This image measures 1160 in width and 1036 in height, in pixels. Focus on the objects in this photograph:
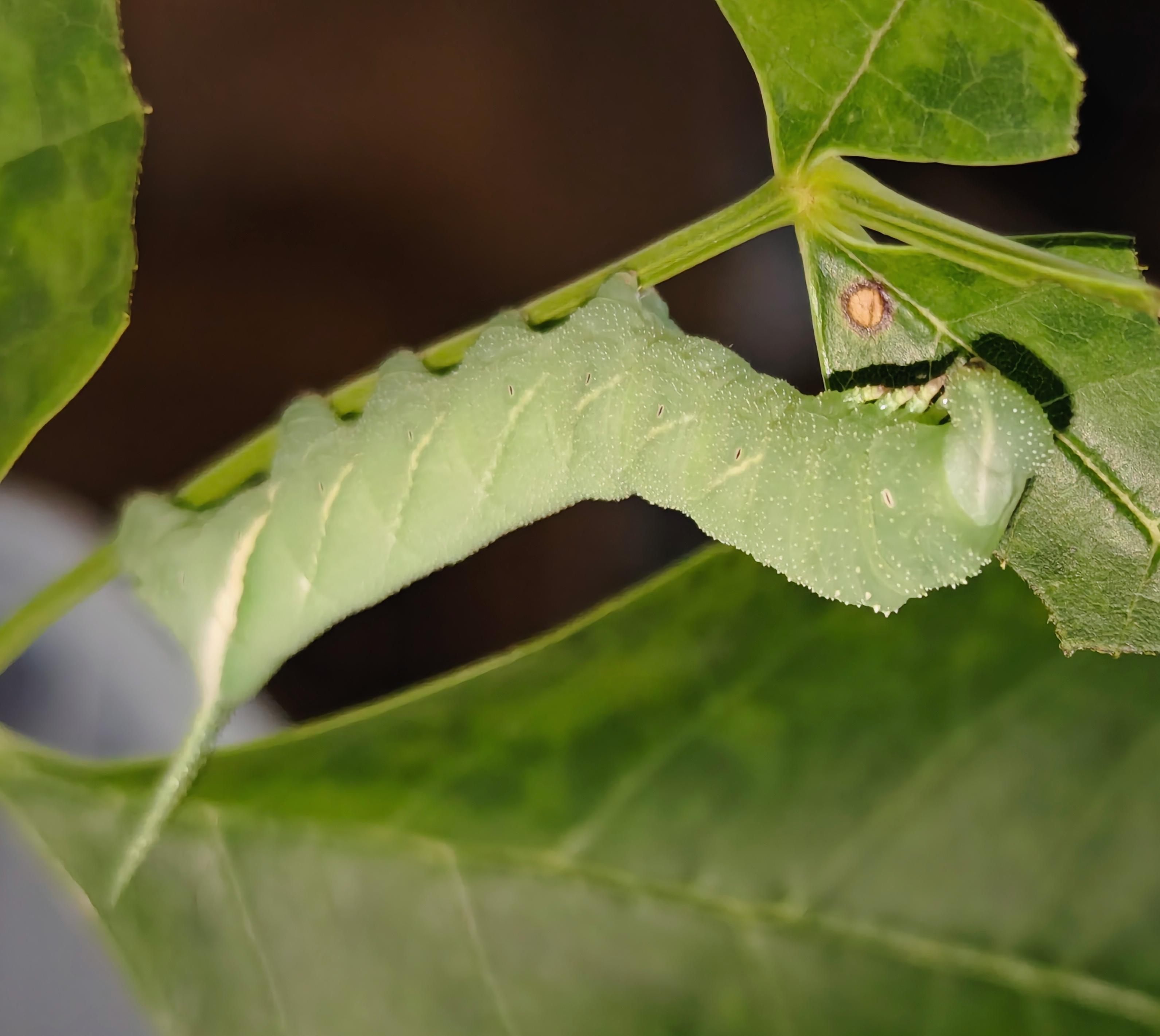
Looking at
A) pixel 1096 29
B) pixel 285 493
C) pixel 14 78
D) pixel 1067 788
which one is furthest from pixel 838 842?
pixel 1096 29

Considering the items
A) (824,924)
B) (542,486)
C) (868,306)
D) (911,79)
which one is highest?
(911,79)

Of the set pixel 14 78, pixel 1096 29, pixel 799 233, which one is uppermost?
pixel 14 78

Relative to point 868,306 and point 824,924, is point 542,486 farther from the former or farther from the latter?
point 824,924

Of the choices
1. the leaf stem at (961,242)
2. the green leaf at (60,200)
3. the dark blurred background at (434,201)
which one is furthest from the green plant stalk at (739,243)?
the dark blurred background at (434,201)

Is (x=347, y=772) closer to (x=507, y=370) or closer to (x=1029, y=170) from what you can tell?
(x=507, y=370)

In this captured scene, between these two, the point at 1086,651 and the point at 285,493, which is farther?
the point at 285,493

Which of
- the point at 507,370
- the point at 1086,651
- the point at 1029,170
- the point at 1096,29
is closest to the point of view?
the point at 1086,651

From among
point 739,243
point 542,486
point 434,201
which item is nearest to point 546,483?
point 542,486
